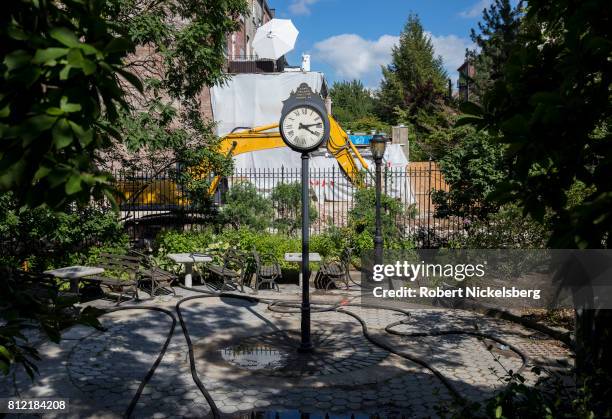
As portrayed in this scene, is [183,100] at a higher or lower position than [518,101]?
higher

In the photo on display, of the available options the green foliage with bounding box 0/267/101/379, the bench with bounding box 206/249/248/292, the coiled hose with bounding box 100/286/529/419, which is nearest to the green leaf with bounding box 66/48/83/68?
the green foliage with bounding box 0/267/101/379

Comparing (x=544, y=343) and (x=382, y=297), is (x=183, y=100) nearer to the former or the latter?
(x=382, y=297)

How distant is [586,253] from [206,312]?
815cm

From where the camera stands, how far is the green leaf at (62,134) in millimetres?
2240

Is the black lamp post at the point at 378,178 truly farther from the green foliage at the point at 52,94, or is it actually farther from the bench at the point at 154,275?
the green foliage at the point at 52,94

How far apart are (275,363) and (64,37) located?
5.98 metres

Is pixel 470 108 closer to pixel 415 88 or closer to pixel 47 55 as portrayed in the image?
pixel 47 55

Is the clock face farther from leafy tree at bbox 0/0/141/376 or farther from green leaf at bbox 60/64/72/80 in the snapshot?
green leaf at bbox 60/64/72/80

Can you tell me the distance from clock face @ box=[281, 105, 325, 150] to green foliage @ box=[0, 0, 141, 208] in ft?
18.2

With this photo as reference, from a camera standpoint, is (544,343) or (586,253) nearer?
(586,253)

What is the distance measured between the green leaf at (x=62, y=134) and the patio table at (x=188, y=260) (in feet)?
33.0

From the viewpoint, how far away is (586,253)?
10.2 ft

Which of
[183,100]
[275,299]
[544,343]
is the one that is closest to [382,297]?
[275,299]

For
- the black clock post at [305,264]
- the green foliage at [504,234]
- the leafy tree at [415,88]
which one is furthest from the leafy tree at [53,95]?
the leafy tree at [415,88]
